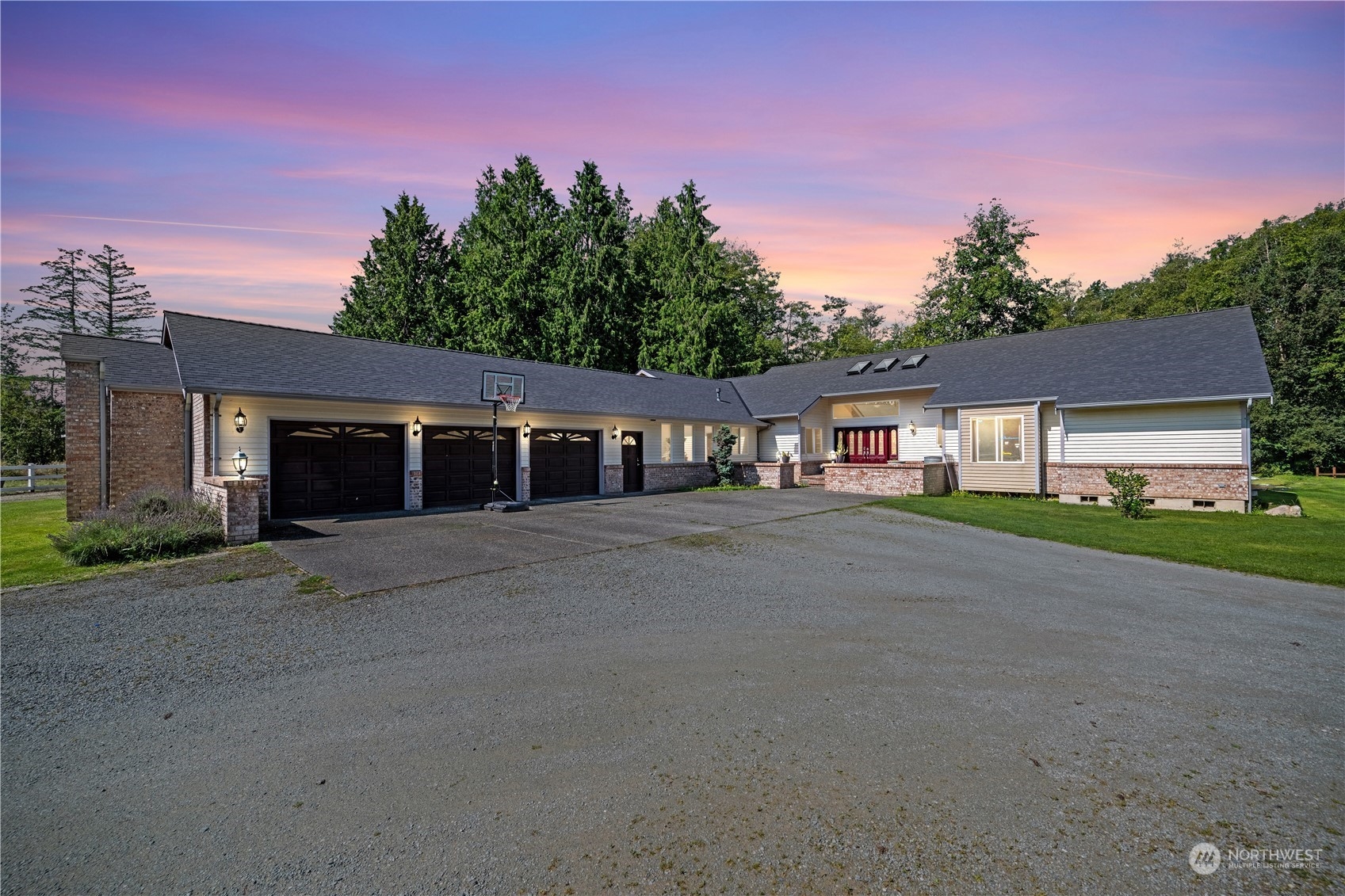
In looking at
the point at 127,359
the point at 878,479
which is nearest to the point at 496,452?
the point at 127,359

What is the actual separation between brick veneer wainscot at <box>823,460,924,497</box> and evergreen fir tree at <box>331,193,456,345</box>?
26.4 m

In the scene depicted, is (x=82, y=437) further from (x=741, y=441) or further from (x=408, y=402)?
(x=741, y=441)

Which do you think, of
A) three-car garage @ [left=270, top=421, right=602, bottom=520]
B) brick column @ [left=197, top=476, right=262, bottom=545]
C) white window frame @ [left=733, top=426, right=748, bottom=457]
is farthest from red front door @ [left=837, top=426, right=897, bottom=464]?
brick column @ [left=197, top=476, right=262, bottom=545]

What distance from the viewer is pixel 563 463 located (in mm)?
20578

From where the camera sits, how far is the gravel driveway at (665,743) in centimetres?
272

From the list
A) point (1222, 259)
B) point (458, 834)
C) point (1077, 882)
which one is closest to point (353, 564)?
point (458, 834)

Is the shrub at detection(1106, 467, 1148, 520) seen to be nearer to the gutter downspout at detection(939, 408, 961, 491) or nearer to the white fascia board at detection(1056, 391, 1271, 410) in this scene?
the white fascia board at detection(1056, 391, 1271, 410)

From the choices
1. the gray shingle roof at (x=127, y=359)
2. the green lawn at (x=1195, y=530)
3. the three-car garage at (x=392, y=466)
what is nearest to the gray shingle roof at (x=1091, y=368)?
the green lawn at (x=1195, y=530)

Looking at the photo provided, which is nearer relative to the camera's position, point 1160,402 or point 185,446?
point 185,446

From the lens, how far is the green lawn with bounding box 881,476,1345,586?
374 inches

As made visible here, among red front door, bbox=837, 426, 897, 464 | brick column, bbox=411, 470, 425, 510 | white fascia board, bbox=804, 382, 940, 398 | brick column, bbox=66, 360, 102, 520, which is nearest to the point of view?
brick column, bbox=66, 360, 102, 520

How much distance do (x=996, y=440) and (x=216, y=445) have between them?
23.7 meters

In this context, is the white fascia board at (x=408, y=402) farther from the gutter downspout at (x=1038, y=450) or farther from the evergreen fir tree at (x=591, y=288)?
the evergreen fir tree at (x=591, y=288)

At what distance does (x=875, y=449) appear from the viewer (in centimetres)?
2578
